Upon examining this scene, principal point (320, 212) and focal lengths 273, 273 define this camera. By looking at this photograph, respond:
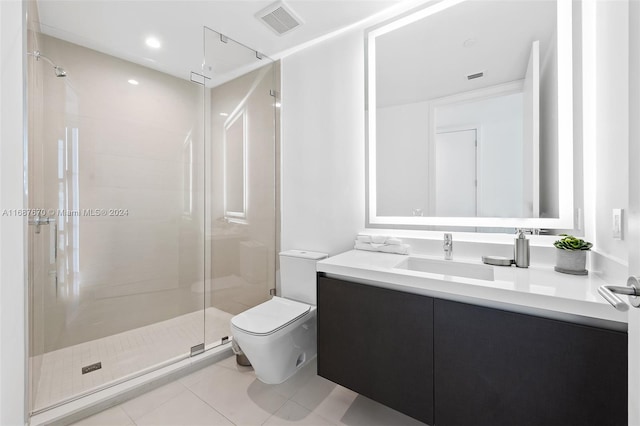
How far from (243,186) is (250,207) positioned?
0.20 meters

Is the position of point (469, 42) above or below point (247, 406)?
above

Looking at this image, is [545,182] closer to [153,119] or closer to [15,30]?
[15,30]

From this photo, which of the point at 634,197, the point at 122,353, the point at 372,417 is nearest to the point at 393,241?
the point at 372,417

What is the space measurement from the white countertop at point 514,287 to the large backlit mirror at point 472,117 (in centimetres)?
40

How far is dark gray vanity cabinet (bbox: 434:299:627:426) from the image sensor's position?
848 mm

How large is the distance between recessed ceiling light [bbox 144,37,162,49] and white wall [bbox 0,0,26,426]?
108 cm

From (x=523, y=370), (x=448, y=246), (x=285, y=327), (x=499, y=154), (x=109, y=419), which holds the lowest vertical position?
(x=109, y=419)

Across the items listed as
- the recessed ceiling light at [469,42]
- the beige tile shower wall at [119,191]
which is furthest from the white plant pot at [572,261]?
the beige tile shower wall at [119,191]

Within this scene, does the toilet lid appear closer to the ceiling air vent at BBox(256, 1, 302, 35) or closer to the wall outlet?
the wall outlet

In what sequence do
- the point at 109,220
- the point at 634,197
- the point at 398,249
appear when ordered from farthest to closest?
1. the point at 109,220
2. the point at 398,249
3. the point at 634,197

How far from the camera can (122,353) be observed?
1.99m

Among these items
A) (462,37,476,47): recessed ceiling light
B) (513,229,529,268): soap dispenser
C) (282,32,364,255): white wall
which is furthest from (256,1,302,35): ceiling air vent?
(513,229,529,268): soap dispenser

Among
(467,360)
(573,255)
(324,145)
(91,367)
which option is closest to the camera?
(467,360)

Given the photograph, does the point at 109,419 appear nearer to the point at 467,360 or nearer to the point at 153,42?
the point at 467,360
